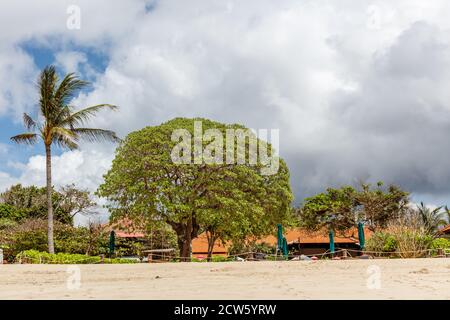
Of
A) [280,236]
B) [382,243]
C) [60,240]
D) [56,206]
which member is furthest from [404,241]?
[56,206]

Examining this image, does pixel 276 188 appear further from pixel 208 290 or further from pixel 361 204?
pixel 208 290

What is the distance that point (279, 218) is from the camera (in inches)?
1128

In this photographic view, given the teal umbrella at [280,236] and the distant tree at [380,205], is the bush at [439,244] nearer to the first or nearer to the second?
the teal umbrella at [280,236]

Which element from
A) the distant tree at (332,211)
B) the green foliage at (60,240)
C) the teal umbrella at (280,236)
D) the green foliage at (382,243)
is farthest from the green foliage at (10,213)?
the green foliage at (382,243)

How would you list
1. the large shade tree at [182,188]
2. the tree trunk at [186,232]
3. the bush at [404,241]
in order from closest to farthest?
the bush at [404,241] < the large shade tree at [182,188] < the tree trunk at [186,232]

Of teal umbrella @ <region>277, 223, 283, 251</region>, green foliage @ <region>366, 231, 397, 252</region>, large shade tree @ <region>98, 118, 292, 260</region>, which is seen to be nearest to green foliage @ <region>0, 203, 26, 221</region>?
large shade tree @ <region>98, 118, 292, 260</region>

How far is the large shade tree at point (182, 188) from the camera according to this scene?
2438 centimetres

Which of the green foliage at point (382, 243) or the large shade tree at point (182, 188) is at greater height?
the large shade tree at point (182, 188)

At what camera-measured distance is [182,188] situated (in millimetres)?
24625

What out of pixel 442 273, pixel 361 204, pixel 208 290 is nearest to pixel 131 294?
pixel 208 290

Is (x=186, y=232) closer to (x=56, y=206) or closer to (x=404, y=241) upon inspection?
(x=404, y=241)

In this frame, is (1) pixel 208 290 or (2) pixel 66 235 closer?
(1) pixel 208 290
